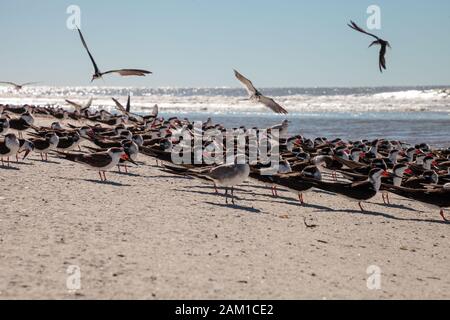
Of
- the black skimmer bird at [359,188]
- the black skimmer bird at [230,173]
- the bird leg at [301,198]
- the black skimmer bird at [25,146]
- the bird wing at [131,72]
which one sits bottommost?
the bird leg at [301,198]

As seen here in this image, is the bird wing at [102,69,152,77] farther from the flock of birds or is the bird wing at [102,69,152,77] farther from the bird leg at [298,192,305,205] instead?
the bird leg at [298,192,305,205]

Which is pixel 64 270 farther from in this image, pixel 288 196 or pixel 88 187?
pixel 288 196

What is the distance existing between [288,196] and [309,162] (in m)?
2.14

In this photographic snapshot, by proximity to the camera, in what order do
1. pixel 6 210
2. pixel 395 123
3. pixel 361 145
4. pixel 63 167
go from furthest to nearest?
pixel 395 123, pixel 361 145, pixel 63 167, pixel 6 210

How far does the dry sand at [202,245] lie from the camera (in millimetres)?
5793

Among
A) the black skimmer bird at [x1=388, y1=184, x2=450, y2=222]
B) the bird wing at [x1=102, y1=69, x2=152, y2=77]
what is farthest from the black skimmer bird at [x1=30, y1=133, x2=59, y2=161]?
the black skimmer bird at [x1=388, y1=184, x2=450, y2=222]

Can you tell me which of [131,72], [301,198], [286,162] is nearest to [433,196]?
[301,198]

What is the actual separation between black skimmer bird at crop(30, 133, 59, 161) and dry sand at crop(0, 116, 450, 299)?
10.2 ft

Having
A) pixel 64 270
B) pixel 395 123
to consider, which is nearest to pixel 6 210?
pixel 64 270

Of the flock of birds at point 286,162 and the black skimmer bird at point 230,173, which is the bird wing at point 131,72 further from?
the black skimmer bird at point 230,173

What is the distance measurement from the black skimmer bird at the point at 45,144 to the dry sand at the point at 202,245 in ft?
10.2

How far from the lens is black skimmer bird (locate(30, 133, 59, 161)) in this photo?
14812 millimetres

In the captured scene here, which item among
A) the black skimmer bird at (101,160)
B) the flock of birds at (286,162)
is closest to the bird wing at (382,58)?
the flock of birds at (286,162)

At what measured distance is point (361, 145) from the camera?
19188 mm
